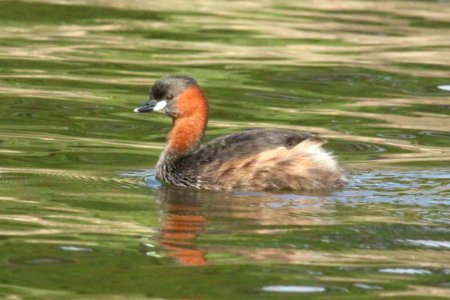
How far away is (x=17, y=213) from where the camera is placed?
28.0ft

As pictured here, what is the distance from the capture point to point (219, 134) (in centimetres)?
1183

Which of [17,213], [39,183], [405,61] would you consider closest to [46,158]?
[39,183]

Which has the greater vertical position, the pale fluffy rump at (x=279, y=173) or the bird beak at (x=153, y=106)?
the bird beak at (x=153, y=106)

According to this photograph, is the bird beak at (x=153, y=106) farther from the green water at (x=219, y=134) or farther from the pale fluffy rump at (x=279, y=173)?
the pale fluffy rump at (x=279, y=173)

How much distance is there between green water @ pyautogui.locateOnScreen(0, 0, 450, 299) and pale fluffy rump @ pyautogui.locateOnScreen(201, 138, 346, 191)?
0.11m

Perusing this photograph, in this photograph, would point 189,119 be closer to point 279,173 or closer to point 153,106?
point 153,106

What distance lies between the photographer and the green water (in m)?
7.18

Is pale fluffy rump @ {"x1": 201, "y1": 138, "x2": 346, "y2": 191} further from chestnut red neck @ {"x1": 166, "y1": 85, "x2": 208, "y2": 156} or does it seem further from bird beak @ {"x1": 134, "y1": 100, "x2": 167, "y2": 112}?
bird beak @ {"x1": 134, "y1": 100, "x2": 167, "y2": 112}

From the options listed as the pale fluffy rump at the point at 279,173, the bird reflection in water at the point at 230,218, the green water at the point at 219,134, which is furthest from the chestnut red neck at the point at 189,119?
the pale fluffy rump at the point at 279,173

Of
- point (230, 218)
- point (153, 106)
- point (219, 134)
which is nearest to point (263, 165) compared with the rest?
point (230, 218)

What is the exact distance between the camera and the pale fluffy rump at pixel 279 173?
9.48m

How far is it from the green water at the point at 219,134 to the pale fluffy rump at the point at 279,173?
0.11 metres

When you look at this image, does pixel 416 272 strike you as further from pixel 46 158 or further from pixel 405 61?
pixel 405 61

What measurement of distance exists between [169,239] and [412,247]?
126 centimetres
